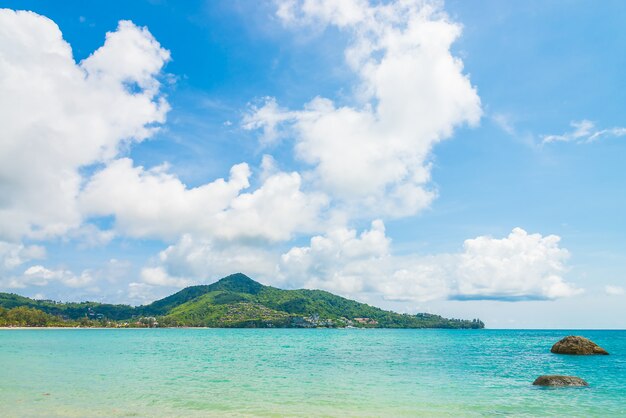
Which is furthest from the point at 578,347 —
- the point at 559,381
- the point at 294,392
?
the point at 294,392

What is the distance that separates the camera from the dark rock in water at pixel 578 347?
8062 cm

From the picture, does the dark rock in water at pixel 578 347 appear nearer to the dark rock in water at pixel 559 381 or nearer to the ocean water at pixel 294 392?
the ocean water at pixel 294 392

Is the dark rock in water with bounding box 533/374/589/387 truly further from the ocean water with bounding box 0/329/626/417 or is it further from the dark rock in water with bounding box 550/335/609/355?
the dark rock in water with bounding box 550/335/609/355

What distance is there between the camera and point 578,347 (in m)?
81.9

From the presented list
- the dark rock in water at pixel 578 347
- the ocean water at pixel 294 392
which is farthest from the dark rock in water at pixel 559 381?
the dark rock in water at pixel 578 347

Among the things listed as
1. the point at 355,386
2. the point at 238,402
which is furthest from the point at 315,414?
the point at 355,386

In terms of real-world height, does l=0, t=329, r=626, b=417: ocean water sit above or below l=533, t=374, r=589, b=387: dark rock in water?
below

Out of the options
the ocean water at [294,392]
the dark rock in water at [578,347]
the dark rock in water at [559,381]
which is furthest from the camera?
the dark rock in water at [578,347]

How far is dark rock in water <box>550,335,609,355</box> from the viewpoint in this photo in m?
80.6

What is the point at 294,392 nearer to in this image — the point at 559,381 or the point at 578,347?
the point at 559,381

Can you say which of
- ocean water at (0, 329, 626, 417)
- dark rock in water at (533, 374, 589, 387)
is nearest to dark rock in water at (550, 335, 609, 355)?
ocean water at (0, 329, 626, 417)

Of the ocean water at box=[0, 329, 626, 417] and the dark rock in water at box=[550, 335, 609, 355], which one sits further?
the dark rock in water at box=[550, 335, 609, 355]

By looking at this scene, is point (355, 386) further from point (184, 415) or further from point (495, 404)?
point (184, 415)

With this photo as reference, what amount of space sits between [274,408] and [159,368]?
101 ft
